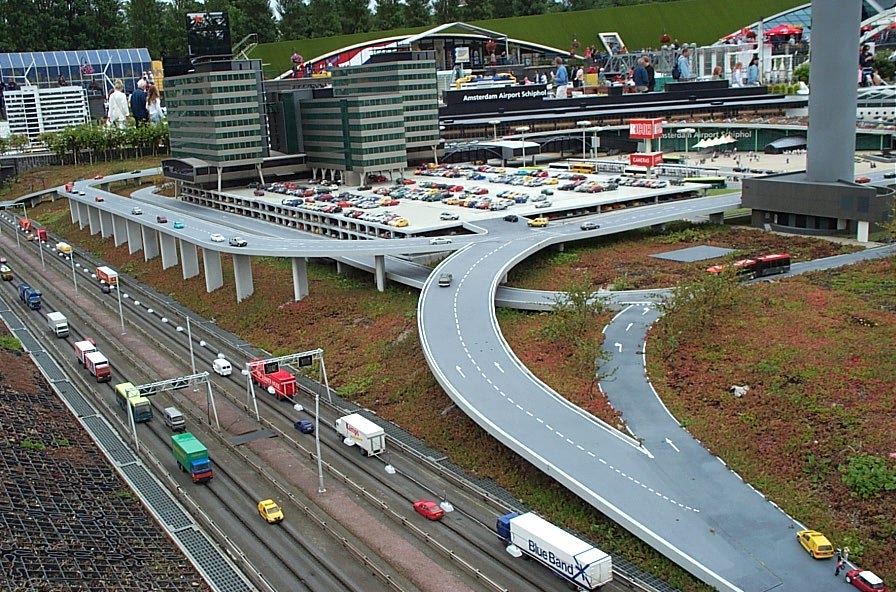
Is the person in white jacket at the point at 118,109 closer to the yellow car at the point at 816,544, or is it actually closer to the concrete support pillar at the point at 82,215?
the concrete support pillar at the point at 82,215

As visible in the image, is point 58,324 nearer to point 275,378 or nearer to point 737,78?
point 275,378

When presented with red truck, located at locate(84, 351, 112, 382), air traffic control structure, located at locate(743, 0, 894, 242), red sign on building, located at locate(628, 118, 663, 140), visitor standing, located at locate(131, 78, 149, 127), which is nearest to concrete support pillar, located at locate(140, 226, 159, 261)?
red truck, located at locate(84, 351, 112, 382)

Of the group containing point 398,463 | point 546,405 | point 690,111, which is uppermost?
point 690,111

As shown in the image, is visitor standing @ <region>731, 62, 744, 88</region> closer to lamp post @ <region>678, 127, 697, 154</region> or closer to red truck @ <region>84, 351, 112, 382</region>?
lamp post @ <region>678, 127, 697, 154</region>

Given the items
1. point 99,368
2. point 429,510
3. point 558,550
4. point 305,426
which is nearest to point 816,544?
point 558,550

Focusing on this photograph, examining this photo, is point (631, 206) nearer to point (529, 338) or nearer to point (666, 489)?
point (529, 338)

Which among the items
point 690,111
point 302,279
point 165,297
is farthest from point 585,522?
point 690,111
